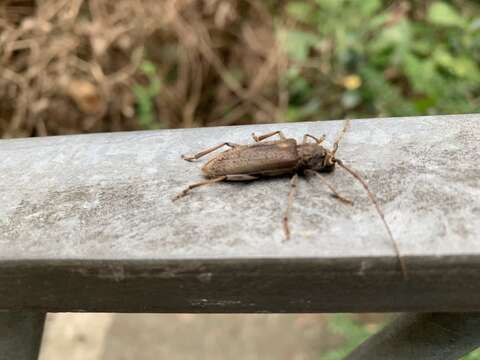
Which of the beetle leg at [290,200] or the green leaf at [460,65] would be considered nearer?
the beetle leg at [290,200]

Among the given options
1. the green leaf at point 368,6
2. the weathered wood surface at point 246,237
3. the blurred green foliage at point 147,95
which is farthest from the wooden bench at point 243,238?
the green leaf at point 368,6

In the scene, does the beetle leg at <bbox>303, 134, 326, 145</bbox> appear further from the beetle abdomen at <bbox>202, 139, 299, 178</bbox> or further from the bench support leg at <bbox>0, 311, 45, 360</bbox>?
the bench support leg at <bbox>0, 311, 45, 360</bbox>

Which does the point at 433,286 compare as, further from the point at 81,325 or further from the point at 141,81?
the point at 141,81

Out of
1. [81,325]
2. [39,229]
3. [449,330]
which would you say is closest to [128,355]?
[81,325]

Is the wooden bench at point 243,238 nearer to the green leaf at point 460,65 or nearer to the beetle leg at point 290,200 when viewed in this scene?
the beetle leg at point 290,200

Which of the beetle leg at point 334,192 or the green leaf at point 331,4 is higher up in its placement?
the beetle leg at point 334,192

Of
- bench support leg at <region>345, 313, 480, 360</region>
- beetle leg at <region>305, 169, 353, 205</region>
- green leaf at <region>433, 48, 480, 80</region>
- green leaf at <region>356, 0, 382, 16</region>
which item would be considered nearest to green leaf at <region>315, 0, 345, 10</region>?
green leaf at <region>356, 0, 382, 16</region>

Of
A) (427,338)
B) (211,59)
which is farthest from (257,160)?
(211,59)

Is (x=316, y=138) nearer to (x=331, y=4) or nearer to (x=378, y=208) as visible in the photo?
(x=378, y=208)
